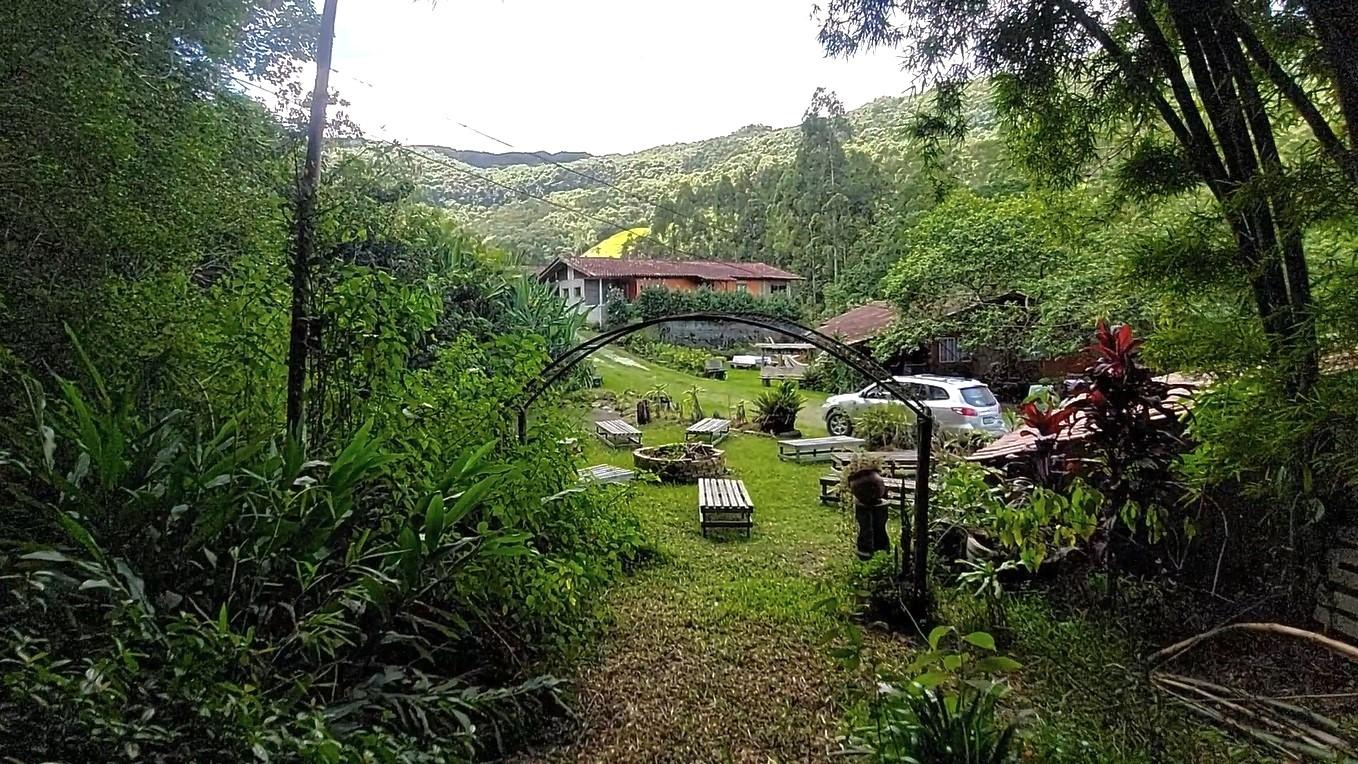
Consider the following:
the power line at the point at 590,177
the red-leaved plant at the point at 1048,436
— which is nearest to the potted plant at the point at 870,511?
the red-leaved plant at the point at 1048,436

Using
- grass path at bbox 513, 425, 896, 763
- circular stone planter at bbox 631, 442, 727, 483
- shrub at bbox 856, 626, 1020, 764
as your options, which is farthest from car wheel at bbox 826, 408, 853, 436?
shrub at bbox 856, 626, 1020, 764

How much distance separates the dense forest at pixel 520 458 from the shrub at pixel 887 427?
449cm

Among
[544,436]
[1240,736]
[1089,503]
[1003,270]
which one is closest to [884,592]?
[1089,503]

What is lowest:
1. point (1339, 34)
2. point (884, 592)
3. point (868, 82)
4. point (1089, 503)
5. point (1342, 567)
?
point (884, 592)

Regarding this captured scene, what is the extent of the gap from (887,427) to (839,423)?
0.81m

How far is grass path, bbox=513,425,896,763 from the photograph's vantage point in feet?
6.64

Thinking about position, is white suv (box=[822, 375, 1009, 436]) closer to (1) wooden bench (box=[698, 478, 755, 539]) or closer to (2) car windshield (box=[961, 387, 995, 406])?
(2) car windshield (box=[961, 387, 995, 406])

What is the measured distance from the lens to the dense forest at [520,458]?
4.94 feet

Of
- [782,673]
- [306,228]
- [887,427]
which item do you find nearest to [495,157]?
[306,228]

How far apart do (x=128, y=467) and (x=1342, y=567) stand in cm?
372

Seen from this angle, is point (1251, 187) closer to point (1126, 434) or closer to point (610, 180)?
point (1126, 434)

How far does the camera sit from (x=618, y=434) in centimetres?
782

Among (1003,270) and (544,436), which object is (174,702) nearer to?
(544,436)

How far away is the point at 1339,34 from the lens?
1674 millimetres
